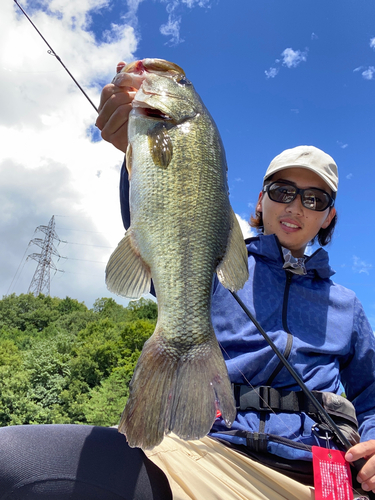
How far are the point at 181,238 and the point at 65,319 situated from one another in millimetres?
53889

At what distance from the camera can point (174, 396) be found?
1.32 m

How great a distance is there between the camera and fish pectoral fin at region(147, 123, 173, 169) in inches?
63.0

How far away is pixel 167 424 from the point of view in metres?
1.28

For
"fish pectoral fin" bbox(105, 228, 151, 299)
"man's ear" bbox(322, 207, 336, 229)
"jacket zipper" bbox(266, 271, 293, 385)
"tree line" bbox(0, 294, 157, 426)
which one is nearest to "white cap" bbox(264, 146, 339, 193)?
"man's ear" bbox(322, 207, 336, 229)

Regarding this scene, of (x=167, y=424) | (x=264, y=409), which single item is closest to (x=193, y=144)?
(x=167, y=424)

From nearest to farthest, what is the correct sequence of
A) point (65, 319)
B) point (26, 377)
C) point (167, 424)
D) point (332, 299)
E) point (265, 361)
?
1. point (167, 424)
2. point (265, 361)
3. point (332, 299)
4. point (26, 377)
5. point (65, 319)

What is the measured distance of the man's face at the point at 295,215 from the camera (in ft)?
8.81

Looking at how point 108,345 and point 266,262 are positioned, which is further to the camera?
point 108,345

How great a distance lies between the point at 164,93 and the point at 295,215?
136cm

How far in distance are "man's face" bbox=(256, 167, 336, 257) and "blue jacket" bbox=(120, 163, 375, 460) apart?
170 mm

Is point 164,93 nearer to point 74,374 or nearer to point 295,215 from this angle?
point 295,215

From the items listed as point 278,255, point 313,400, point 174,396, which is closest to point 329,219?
point 278,255

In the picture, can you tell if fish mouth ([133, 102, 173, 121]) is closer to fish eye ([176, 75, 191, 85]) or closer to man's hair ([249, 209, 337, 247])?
fish eye ([176, 75, 191, 85])

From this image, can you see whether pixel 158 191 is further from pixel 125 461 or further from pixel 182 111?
pixel 125 461
